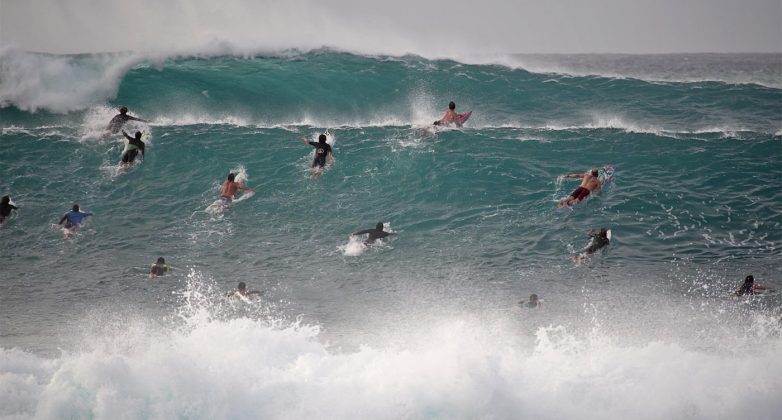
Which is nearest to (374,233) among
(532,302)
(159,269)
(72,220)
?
(532,302)

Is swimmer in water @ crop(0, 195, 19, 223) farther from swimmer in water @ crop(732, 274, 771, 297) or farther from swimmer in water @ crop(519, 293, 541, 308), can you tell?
swimmer in water @ crop(732, 274, 771, 297)

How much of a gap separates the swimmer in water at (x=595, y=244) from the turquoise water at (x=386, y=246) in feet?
0.89

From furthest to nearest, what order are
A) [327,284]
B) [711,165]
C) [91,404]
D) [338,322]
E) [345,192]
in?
[711,165]
[345,192]
[327,284]
[338,322]
[91,404]

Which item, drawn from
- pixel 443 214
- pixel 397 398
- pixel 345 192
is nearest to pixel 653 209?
pixel 443 214

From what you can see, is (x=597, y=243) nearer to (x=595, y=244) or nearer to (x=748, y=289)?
(x=595, y=244)

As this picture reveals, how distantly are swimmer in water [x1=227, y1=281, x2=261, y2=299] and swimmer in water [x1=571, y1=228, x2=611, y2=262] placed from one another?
6429 mm

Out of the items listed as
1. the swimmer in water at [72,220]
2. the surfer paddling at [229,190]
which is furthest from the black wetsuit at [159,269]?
the surfer paddling at [229,190]

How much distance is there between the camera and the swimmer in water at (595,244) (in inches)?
527

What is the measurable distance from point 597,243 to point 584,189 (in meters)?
2.28

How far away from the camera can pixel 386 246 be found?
14047 mm

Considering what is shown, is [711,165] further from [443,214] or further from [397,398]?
[397,398]

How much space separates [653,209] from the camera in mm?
15383

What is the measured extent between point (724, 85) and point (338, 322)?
19188mm

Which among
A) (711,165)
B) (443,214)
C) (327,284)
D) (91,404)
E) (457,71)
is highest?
(457,71)
